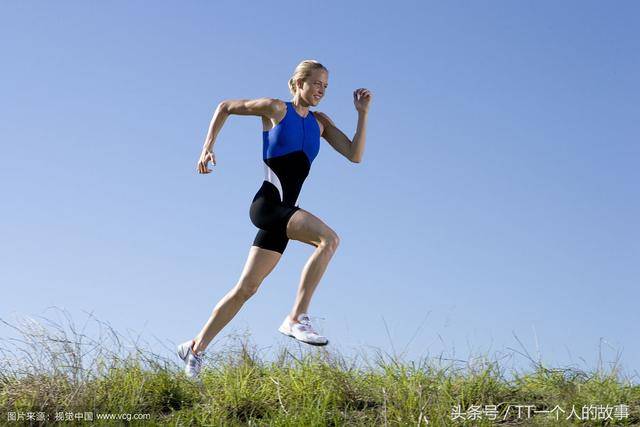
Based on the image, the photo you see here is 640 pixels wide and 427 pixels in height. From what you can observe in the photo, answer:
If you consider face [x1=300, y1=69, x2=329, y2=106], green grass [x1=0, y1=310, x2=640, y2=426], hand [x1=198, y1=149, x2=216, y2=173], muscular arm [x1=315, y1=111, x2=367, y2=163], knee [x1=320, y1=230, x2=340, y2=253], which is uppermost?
face [x1=300, y1=69, x2=329, y2=106]

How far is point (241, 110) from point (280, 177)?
69cm

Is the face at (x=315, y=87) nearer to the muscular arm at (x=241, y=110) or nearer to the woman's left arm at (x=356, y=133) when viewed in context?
the muscular arm at (x=241, y=110)

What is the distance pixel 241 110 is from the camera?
723 cm

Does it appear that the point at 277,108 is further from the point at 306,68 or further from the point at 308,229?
the point at 308,229

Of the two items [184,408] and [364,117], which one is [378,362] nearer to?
[184,408]

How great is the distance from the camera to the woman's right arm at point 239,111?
7.14 metres

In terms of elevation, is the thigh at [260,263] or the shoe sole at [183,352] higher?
the thigh at [260,263]

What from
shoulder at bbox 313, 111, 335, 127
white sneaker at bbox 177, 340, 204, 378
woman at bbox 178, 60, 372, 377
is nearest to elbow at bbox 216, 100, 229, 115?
woman at bbox 178, 60, 372, 377

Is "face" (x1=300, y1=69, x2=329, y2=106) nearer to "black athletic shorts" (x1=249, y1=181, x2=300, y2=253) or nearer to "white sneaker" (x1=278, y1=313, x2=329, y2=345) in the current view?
"black athletic shorts" (x1=249, y1=181, x2=300, y2=253)

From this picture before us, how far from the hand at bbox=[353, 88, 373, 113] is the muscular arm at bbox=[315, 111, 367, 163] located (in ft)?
0.12

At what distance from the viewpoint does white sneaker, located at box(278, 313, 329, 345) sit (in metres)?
6.58

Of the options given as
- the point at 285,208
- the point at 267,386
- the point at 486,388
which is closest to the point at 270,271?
the point at 285,208

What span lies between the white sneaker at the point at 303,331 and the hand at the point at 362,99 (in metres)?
1.98

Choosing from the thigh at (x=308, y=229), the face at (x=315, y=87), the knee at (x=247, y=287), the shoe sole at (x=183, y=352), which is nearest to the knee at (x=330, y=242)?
the thigh at (x=308, y=229)
